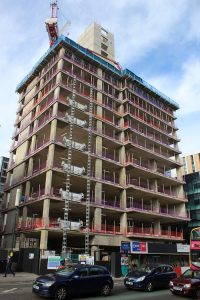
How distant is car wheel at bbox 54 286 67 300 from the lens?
15.2m

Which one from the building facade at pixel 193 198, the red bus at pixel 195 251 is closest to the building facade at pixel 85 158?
the building facade at pixel 193 198

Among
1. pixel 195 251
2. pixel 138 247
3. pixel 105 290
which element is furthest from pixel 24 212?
pixel 105 290

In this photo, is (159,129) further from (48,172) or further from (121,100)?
(48,172)

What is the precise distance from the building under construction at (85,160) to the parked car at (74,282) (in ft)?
65.0

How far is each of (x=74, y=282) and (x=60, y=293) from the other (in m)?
1.10

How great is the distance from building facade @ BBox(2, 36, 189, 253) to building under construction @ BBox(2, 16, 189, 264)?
166 mm

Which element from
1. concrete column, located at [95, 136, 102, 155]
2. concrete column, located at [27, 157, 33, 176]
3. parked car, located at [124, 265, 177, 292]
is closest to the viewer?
parked car, located at [124, 265, 177, 292]

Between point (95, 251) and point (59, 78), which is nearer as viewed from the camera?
point (95, 251)

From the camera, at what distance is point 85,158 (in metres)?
47.4

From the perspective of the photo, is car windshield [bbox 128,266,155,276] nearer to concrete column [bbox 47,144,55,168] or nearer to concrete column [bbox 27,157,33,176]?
concrete column [bbox 47,144,55,168]

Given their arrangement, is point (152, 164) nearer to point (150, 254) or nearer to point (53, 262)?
point (150, 254)

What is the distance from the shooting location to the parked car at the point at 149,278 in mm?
19656

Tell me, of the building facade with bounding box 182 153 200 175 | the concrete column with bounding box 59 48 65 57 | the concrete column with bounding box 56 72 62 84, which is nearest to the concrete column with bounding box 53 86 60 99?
the concrete column with bounding box 56 72 62 84

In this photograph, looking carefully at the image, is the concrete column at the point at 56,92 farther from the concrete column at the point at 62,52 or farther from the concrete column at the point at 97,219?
the concrete column at the point at 97,219
